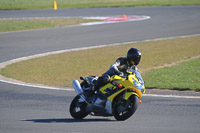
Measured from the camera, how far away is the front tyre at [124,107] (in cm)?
797

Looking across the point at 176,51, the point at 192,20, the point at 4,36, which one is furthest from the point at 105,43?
the point at 192,20

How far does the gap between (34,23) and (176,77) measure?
58.8 feet

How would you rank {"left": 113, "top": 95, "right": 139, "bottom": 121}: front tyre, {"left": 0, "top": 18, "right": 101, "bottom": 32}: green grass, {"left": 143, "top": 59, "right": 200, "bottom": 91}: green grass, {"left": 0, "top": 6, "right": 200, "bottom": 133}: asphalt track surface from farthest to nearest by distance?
1. {"left": 0, "top": 18, "right": 101, "bottom": 32}: green grass
2. {"left": 143, "top": 59, "right": 200, "bottom": 91}: green grass
3. {"left": 113, "top": 95, "right": 139, "bottom": 121}: front tyre
4. {"left": 0, "top": 6, "right": 200, "bottom": 133}: asphalt track surface

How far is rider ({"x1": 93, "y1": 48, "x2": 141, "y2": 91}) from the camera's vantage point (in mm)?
8198

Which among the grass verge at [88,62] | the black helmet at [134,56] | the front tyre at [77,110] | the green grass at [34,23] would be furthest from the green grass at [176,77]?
the green grass at [34,23]

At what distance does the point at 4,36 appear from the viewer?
24.2 meters

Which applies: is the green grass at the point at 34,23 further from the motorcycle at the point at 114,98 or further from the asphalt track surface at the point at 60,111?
the motorcycle at the point at 114,98

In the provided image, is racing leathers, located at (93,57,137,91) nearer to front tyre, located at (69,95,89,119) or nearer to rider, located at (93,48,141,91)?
rider, located at (93,48,141,91)

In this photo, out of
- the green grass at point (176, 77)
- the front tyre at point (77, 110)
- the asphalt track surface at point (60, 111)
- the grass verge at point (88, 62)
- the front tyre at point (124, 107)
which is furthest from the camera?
the grass verge at point (88, 62)

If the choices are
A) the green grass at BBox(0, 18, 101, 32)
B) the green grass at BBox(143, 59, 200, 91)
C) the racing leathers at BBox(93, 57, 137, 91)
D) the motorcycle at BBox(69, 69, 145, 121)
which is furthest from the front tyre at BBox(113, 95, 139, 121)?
the green grass at BBox(0, 18, 101, 32)

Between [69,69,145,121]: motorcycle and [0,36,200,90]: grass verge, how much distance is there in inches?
153

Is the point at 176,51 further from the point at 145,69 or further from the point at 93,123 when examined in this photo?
the point at 93,123

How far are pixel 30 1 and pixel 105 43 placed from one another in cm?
3046

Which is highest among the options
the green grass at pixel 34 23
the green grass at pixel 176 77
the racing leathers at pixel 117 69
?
the racing leathers at pixel 117 69
